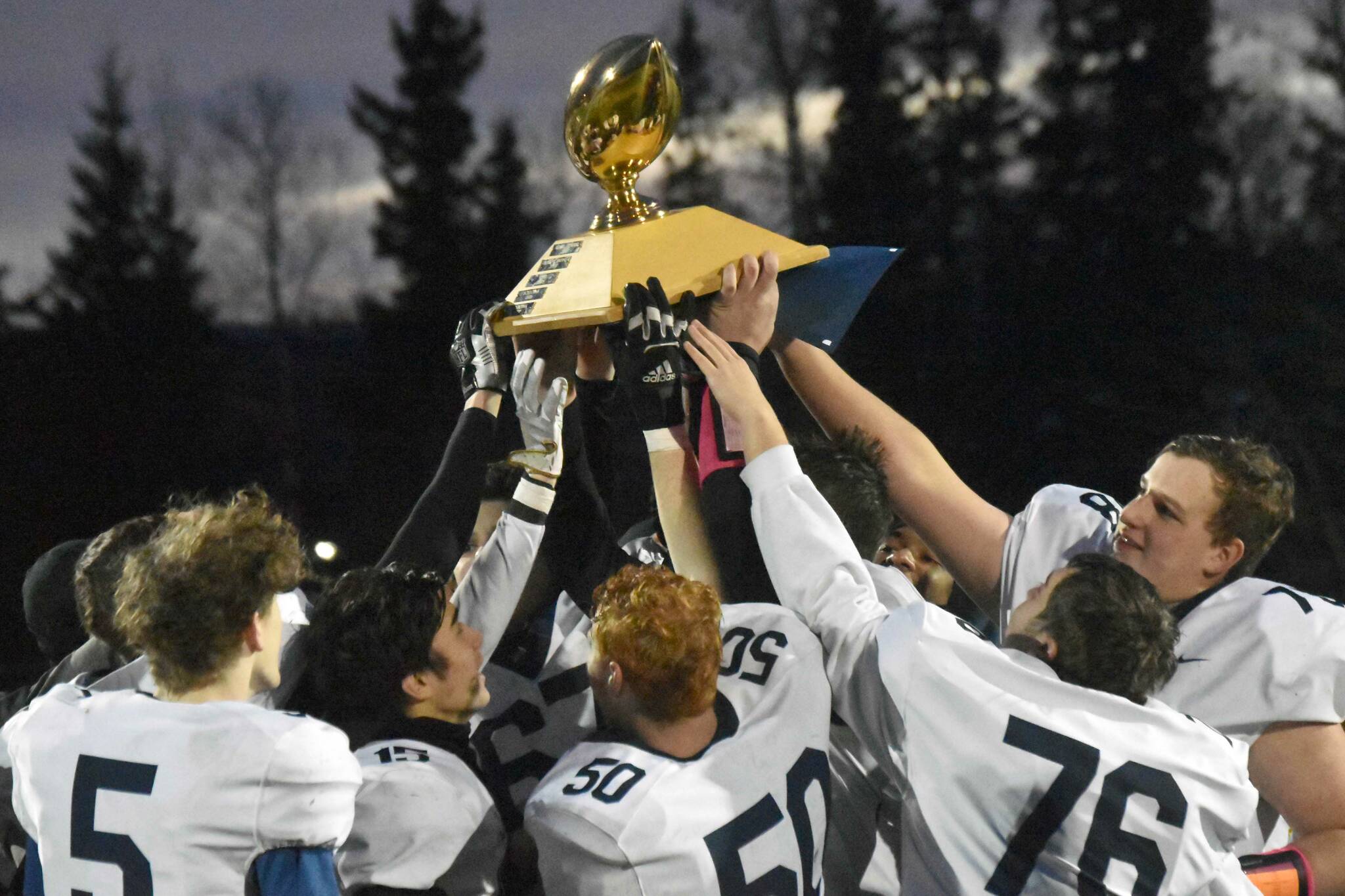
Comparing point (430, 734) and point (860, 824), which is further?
point (860, 824)

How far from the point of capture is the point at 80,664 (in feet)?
9.83

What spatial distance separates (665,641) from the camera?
209 cm

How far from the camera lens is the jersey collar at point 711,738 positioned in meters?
2.15

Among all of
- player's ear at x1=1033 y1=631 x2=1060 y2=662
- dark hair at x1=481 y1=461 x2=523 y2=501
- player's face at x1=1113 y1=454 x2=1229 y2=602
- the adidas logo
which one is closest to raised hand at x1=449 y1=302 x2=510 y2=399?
dark hair at x1=481 y1=461 x2=523 y2=501

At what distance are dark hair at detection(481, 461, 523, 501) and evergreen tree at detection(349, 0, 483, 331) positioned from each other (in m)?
16.2

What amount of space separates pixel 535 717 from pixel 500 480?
2.35ft

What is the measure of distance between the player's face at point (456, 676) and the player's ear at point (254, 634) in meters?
0.36

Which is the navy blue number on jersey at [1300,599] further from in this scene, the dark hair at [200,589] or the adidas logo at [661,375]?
the dark hair at [200,589]

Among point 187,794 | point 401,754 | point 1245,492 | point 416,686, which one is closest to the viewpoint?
point 187,794

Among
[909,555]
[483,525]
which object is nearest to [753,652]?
[483,525]

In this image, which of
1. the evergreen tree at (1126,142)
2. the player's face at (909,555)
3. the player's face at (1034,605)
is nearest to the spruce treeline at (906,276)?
the evergreen tree at (1126,142)

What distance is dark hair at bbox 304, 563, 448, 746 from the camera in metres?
2.41

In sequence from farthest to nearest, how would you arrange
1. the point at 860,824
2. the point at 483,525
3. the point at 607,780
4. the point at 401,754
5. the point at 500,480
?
the point at 483,525
the point at 500,480
the point at 860,824
the point at 401,754
the point at 607,780

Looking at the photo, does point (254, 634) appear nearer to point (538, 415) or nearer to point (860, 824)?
point (538, 415)
